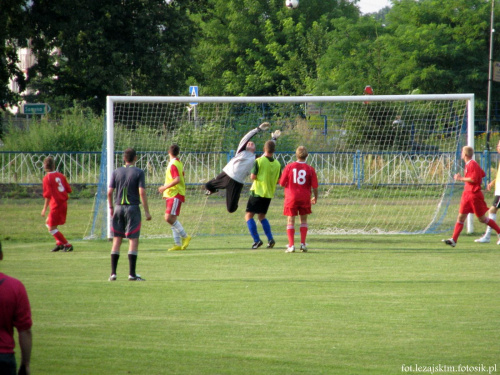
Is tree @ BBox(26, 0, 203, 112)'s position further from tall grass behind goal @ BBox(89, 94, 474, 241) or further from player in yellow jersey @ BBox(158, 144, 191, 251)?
player in yellow jersey @ BBox(158, 144, 191, 251)

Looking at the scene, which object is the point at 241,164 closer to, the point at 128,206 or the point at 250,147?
the point at 250,147

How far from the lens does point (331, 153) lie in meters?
21.9

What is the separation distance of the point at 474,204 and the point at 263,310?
7109 mm

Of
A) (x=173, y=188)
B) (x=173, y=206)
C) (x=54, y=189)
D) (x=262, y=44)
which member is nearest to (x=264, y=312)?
(x=173, y=206)

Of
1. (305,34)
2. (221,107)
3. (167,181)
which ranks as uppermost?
(305,34)

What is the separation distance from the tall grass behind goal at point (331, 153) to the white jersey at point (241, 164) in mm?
2022

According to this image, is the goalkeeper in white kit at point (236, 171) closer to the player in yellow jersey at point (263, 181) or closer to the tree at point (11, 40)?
the player in yellow jersey at point (263, 181)

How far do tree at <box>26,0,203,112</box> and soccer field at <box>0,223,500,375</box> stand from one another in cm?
1923

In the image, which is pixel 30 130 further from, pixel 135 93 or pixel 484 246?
pixel 484 246

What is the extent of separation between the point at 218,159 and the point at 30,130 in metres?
12.4

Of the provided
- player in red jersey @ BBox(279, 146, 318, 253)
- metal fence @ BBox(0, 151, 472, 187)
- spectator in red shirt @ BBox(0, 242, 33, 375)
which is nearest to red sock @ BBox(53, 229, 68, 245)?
player in red jersey @ BBox(279, 146, 318, 253)

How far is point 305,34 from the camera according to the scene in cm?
5625

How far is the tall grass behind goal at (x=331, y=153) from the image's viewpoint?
1773 cm

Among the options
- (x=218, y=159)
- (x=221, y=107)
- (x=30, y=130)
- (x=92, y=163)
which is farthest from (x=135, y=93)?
(x=221, y=107)
